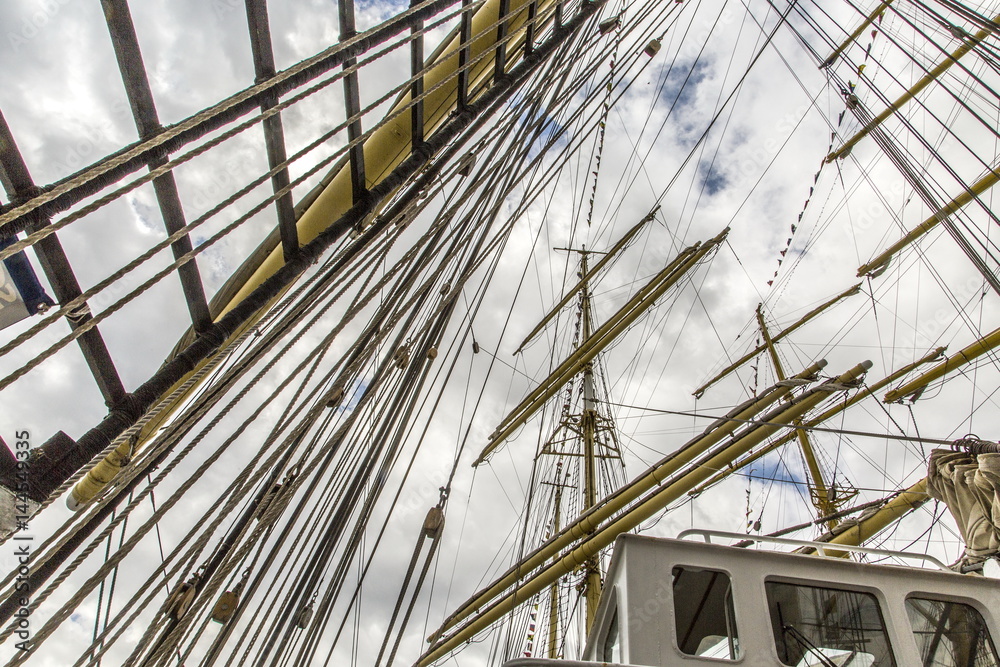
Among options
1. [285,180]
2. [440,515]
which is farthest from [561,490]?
[285,180]

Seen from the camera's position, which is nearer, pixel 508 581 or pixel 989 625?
pixel 989 625

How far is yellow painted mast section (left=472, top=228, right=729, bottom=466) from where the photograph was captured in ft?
47.1

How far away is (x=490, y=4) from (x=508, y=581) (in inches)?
387

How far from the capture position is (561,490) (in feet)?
85.8

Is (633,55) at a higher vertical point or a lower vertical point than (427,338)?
higher

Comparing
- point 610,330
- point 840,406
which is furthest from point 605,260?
point 840,406

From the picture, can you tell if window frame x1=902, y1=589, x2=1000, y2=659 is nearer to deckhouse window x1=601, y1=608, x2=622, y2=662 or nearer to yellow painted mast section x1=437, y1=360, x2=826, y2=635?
deckhouse window x1=601, y1=608, x2=622, y2=662

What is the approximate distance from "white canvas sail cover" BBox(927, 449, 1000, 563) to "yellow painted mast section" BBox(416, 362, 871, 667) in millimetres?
2955

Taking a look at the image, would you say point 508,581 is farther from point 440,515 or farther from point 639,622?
point 639,622

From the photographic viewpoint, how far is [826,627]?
380 cm

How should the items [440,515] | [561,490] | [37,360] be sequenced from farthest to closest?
[561,490] → [440,515] → [37,360]

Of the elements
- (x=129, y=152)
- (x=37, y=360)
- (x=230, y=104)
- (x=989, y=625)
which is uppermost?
(x=989, y=625)

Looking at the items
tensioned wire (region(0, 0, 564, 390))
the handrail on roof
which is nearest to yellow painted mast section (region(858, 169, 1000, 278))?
the handrail on roof

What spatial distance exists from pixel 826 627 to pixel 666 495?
18.6 ft
